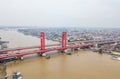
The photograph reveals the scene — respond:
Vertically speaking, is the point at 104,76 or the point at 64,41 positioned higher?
the point at 64,41

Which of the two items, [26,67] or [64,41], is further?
[64,41]

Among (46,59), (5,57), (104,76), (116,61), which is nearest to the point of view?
(104,76)

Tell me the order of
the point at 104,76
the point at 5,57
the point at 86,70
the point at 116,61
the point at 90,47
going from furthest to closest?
the point at 90,47, the point at 116,61, the point at 5,57, the point at 86,70, the point at 104,76

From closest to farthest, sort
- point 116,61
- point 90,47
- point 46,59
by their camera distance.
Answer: point 116,61, point 46,59, point 90,47

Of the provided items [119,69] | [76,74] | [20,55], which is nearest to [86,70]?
[76,74]

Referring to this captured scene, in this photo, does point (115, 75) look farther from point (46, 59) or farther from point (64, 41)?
point (64, 41)

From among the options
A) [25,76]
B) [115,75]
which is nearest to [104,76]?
[115,75]

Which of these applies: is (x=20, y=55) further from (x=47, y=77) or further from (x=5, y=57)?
(x=47, y=77)

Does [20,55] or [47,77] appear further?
[20,55]

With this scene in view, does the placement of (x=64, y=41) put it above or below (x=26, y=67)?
above
